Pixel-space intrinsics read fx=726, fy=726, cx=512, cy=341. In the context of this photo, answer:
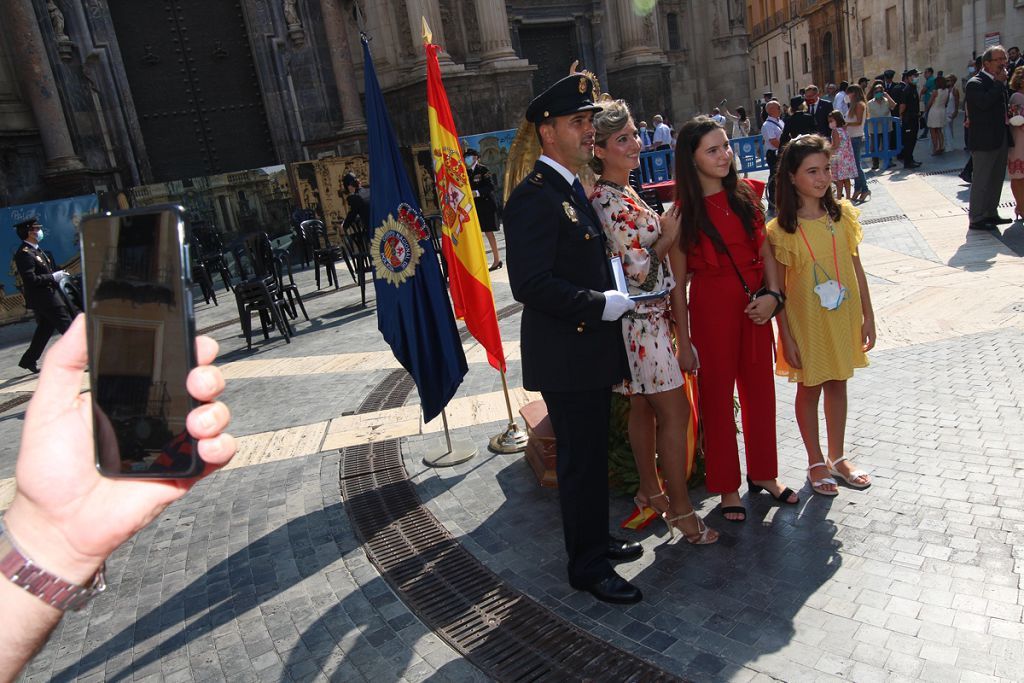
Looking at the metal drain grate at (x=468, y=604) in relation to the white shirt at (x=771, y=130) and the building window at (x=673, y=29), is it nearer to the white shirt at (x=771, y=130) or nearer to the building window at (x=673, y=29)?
the white shirt at (x=771, y=130)

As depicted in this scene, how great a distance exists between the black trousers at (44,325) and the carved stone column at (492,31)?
13.2 meters

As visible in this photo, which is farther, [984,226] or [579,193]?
[984,226]

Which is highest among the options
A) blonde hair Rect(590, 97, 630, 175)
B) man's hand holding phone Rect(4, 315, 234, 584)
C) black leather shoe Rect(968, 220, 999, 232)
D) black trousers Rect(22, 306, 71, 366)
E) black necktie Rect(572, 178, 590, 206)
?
blonde hair Rect(590, 97, 630, 175)

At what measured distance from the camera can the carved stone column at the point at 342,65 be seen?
1880 cm

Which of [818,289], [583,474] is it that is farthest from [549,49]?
[583,474]

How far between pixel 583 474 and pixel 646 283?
95 cm

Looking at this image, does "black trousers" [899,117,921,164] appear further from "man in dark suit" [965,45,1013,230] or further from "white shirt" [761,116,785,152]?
"man in dark suit" [965,45,1013,230]

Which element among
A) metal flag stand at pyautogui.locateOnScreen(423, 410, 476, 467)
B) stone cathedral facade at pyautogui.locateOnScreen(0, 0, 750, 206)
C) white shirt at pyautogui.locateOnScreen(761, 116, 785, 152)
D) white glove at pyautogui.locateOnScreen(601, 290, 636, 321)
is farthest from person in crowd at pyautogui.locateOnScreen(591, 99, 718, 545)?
stone cathedral facade at pyautogui.locateOnScreen(0, 0, 750, 206)

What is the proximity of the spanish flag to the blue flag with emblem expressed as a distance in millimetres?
184

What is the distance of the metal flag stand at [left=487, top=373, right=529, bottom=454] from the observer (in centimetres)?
503

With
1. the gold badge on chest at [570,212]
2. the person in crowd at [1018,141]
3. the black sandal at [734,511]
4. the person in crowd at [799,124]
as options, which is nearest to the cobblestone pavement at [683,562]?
the black sandal at [734,511]

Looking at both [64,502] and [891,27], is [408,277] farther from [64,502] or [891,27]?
[891,27]

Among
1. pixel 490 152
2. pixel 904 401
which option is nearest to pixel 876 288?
pixel 904 401

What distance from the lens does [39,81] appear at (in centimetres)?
1589
